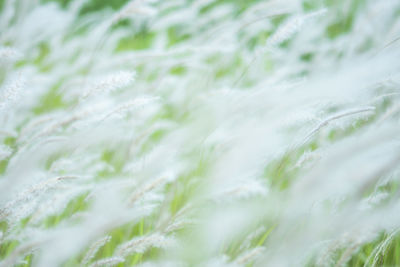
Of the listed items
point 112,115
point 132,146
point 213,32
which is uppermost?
point 213,32

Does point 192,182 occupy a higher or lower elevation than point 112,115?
lower

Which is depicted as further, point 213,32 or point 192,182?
point 213,32

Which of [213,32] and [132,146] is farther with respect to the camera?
[213,32]

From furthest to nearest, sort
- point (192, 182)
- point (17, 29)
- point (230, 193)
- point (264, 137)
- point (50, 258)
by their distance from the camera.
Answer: point (17, 29), point (192, 182), point (230, 193), point (264, 137), point (50, 258)

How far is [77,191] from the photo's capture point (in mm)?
955

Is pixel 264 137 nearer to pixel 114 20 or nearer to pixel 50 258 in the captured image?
pixel 50 258

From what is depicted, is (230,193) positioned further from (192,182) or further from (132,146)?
(132,146)

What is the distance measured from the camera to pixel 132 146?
4.01ft

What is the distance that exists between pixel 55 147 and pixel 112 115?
23 centimetres

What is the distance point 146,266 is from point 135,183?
0.25 m

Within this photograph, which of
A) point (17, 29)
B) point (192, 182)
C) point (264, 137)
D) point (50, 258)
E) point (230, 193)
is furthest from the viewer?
point (17, 29)

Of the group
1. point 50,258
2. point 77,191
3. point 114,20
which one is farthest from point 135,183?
point 114,20

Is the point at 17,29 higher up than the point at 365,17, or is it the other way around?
the point at 17,29

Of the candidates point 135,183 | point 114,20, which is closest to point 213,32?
point 114,20
